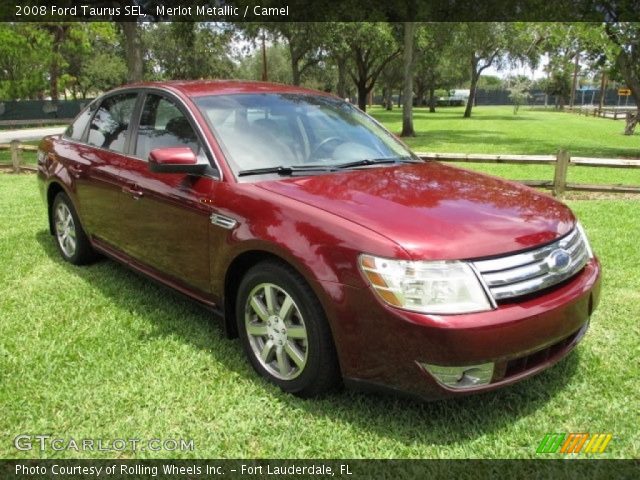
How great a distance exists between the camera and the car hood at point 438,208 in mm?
2578

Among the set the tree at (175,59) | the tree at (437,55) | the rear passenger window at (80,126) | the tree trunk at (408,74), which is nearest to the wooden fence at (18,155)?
the rear passenger window at (80,126)

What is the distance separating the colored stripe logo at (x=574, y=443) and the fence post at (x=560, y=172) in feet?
21.6

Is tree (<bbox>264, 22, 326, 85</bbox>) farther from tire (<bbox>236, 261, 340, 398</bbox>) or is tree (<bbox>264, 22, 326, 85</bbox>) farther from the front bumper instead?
the front bumper

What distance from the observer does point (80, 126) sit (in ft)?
17.1

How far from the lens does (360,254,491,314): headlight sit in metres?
2.49

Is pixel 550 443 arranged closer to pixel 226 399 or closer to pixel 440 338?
pixel 440 338

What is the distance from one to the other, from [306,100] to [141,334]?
2038mm

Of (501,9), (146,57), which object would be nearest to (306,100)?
(501,9)

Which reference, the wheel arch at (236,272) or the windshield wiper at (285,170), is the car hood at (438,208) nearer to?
the windshield wiper at (285,170)

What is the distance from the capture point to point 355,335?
263 cm

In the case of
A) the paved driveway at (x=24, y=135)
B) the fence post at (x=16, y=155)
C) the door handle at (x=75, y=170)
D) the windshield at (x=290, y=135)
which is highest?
the windshield at (x=290, y=135)

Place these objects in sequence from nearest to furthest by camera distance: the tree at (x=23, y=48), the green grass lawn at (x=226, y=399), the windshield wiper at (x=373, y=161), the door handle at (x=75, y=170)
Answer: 1. the green grass lawn at (x=226, y=399)
2. the windshield wiper at (x=373, y=161)
3. the door handle at (x=75, y=170)
4. the tree at (x=23, y=48)

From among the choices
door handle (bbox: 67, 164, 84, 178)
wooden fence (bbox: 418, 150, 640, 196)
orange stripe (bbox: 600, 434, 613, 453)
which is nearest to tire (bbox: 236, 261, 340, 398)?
orange stripe (bbox: 600, 434, 613, 453)

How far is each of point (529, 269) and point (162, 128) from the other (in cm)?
264
